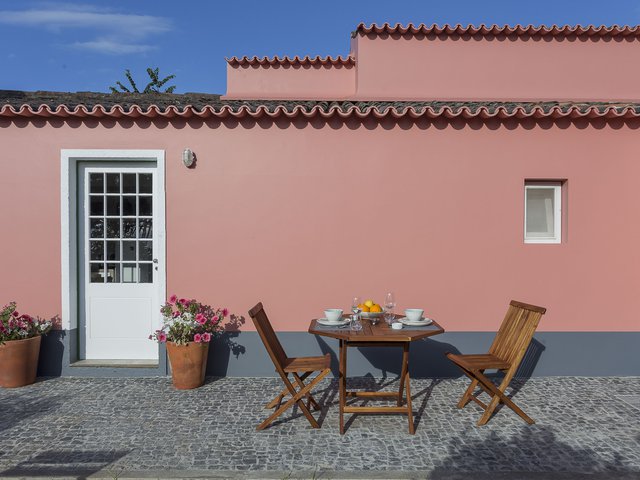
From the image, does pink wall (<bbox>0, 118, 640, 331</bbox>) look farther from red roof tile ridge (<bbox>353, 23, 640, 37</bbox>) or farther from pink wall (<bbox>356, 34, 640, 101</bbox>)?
red roof tile ridge (<bbox>353, 23, 640, 37</bbox>)

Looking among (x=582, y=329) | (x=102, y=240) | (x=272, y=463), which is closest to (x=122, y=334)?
(x=102, y=240)

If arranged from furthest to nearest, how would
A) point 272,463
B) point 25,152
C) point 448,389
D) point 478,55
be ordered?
point 478,55 < point 25,152 < point 448,389 < point 272,463

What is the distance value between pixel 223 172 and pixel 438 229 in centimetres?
292

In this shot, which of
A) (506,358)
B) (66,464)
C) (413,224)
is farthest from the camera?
(413,224)

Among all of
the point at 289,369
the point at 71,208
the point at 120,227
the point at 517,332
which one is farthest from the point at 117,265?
the point at 517,332

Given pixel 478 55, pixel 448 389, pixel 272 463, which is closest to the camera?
pixel 272 463

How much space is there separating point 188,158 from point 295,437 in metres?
3.57

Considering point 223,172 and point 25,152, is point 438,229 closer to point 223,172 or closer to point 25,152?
point 223,172

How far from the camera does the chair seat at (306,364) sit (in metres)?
4.05

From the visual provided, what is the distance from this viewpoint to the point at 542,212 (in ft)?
18.8

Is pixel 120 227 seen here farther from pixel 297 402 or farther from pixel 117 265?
pixel 297 402

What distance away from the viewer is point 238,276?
551 cm

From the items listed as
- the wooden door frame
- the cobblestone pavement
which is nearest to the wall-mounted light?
the wooden door frame

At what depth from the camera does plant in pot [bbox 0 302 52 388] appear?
500cm
